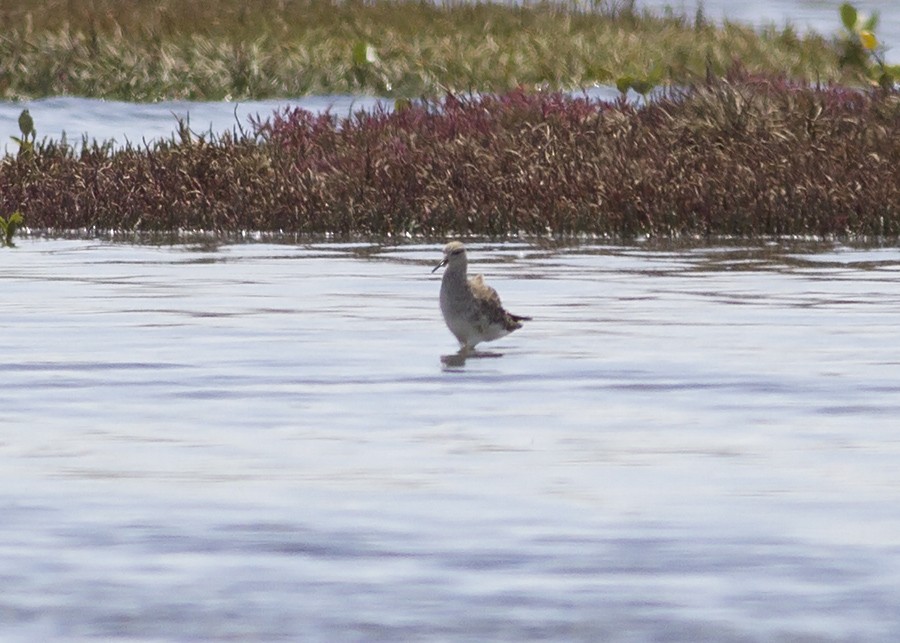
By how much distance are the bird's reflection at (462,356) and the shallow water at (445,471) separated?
10 centimetres

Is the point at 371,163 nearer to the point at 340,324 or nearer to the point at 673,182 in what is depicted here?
the point at 673,182

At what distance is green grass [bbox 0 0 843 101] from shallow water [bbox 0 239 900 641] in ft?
68.0

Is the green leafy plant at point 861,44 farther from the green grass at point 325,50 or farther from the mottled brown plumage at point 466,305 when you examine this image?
the mottled brown plumage at point 466,305

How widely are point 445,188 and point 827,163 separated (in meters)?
3.45

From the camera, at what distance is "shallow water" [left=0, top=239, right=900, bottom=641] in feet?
19.3

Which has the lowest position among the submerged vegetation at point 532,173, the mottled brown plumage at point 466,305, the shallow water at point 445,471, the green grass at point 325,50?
the shallow water at point 445,471

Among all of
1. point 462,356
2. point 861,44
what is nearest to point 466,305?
point 462,356

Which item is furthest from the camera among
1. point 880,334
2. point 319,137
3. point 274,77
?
point 274,77

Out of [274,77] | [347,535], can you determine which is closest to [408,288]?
[347,535]

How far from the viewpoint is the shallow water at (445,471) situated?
588cm

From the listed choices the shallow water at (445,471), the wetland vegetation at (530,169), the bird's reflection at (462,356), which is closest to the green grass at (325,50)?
the wetland vegetation at (530,169)

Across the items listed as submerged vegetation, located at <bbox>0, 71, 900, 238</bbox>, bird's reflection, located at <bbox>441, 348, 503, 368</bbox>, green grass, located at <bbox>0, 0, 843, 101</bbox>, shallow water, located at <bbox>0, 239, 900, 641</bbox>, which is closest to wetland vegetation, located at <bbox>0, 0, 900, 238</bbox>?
submerged vegetation, located at <bbox>0, 71, 900, 238</bbox>

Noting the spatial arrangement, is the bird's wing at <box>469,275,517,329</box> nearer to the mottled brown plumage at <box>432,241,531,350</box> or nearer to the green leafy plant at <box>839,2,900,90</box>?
the mottled brown plumage at <box>432,241,531,350</box>

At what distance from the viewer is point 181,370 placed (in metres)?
10.6
